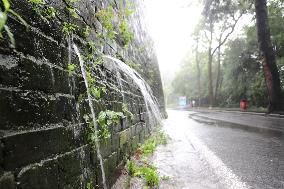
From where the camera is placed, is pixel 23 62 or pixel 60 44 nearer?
pixel 23 62

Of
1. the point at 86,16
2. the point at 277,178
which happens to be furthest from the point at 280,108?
the point at 86,16

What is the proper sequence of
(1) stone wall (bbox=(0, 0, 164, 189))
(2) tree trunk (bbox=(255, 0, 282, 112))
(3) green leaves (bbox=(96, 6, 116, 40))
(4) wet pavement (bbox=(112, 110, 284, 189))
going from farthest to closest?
(2) tree trunk (bbox=(255, 0, 282, 112))
(3) green leaves (bbox=(96, 6, 116, 40))
(4) wet pavement (bbox=(112, 110, 284, 189))
(1) stone wall (bbox=(0, 0, 164, 189))

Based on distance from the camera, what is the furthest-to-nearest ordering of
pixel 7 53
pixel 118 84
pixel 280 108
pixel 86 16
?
pixel 280 108 < pixel 118 84 < pixel 86 16 < pixel 7 53

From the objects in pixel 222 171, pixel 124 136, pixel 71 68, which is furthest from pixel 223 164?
pixel 71 68

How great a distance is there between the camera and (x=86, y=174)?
2.58 meters

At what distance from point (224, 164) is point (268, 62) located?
12121mm

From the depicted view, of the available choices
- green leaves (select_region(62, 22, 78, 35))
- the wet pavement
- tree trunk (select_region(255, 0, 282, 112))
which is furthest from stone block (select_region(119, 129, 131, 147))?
tree trunk (select_region(255, 0, 282, 112))

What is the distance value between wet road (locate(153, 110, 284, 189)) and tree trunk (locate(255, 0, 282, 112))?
9.07 meters

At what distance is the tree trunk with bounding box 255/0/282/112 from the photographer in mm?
14609

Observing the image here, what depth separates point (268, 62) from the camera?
587 inches

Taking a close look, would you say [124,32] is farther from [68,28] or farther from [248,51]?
[248,51]

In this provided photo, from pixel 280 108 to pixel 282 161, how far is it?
11321mm

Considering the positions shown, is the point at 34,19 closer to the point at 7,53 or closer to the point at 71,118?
the point at 7,53

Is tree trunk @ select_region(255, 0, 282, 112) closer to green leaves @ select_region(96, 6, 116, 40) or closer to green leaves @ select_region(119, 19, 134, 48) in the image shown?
green leaves @ select_region(119, 19, 134, 48)
